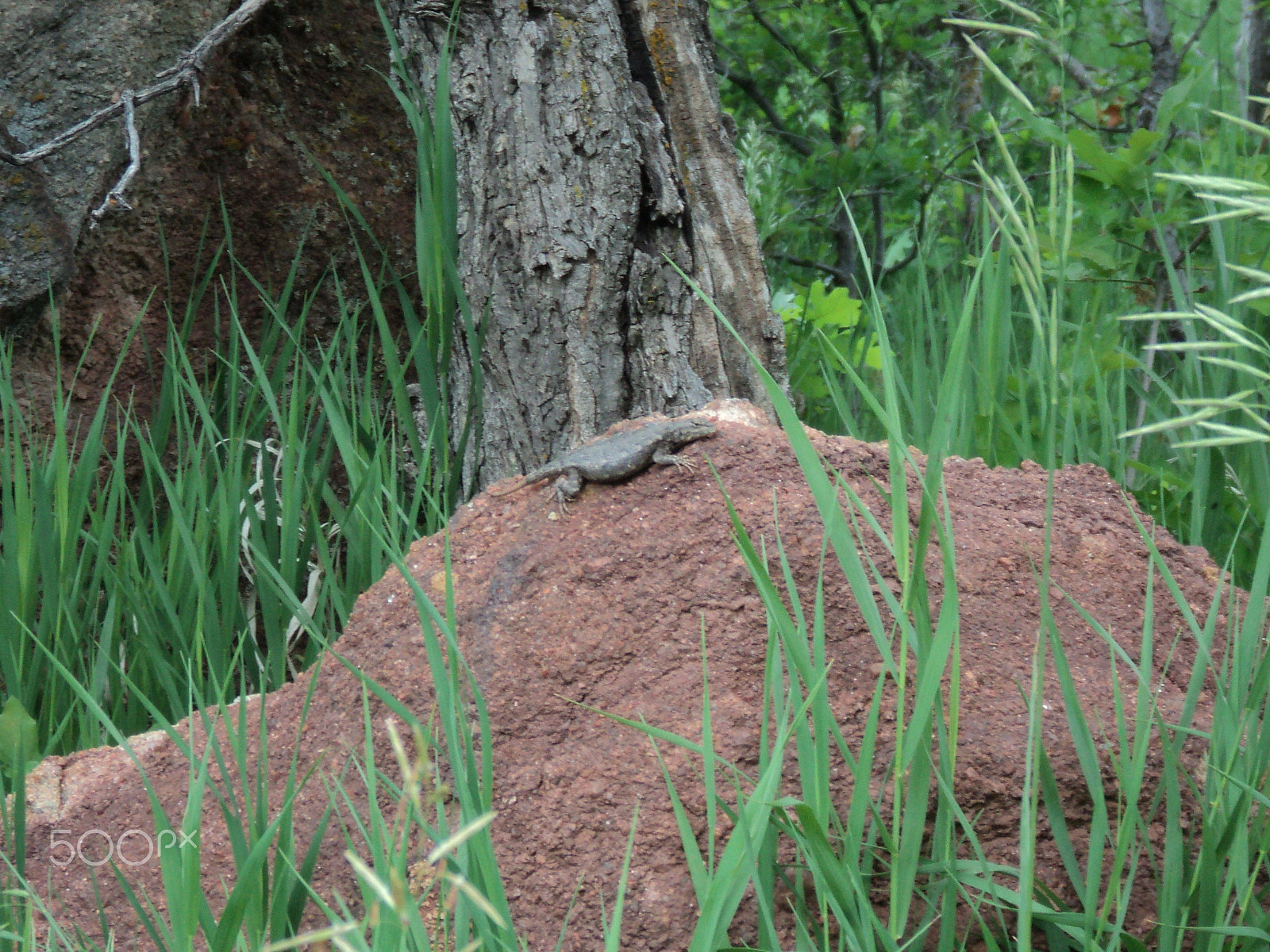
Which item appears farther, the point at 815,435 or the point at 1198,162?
the point at 1198,162

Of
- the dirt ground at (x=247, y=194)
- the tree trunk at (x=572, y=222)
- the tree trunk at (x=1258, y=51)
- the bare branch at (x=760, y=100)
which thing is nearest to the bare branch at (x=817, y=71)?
the bare branch at (x=760, y=100)

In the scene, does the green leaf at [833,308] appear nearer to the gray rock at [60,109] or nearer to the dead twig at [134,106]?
the dead twig at [134,106]

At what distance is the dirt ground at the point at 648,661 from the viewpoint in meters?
1.41

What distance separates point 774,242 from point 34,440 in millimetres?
3600

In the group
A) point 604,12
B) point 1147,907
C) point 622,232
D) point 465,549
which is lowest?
point 1147,907

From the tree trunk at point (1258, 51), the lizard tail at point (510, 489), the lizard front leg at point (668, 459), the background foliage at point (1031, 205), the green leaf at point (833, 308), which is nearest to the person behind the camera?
the lizard front leg at point (668, 459)

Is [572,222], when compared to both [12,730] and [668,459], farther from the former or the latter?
[12,730]

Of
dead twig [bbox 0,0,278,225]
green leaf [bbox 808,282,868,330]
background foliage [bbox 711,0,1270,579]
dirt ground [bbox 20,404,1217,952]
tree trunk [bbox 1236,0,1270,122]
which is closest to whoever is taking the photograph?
dirt ground [bbox 20,404,1217,952]

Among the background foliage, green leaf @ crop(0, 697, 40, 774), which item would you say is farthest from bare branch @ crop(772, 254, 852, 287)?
green leaf @ crop(0, 697, 40, 774)

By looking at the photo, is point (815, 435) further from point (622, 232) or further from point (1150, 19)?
point (1150, 19)

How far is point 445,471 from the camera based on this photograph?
2.19m

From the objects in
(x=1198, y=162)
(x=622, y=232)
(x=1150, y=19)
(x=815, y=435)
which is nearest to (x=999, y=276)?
(x=815, y=435)

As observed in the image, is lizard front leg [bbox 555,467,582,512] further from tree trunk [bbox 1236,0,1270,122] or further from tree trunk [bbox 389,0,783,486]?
tree trunk [bbox 1236,0,1270,122]

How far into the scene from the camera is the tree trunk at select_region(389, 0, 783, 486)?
7.43 feet
